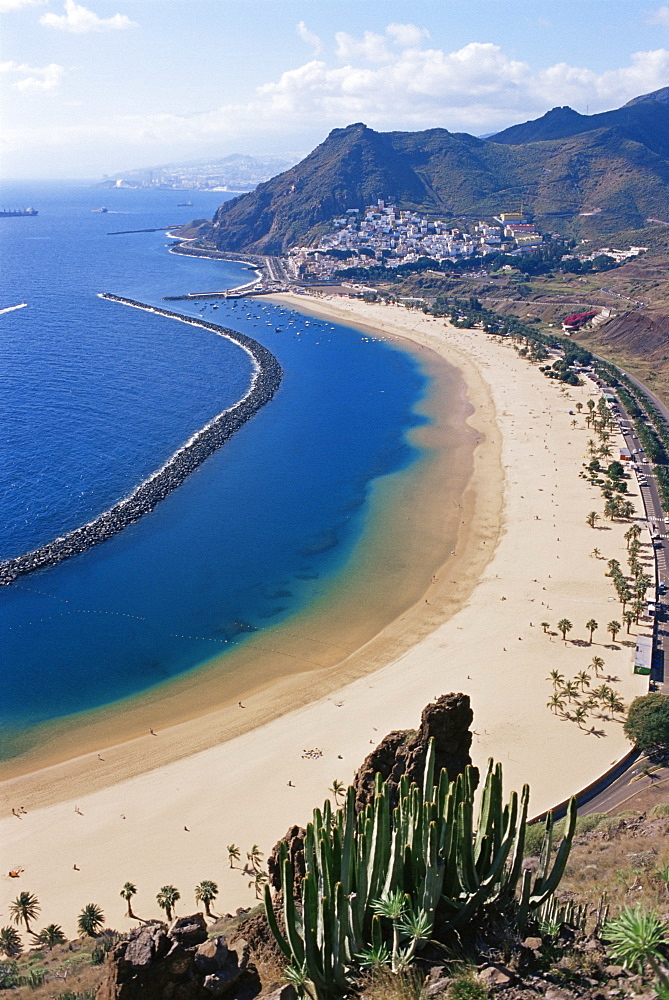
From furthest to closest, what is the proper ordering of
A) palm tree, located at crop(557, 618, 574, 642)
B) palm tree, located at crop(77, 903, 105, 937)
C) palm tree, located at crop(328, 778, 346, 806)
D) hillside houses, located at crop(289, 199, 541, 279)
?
hillside houses, located at crop(289, 199, 541, 279)
palm tree, located at crop(557, 618, 574, 642)
palm tree, located at crop(328, 778, 346, 806)
palm tree, located at crop(77, 903, 105, 937)

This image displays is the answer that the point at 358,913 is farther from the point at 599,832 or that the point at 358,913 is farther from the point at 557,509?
the point at 557,509

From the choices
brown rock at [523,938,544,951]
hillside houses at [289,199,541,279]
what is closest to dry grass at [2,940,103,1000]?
brown rock at [523,938,544,951]

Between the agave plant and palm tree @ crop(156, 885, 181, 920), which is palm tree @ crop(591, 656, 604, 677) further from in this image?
the agave plant

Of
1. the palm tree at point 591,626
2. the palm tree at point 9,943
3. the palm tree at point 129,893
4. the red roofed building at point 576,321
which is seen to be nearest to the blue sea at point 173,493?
the palm tree at point 9,943

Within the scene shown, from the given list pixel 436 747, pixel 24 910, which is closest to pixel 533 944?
pixel 436 747

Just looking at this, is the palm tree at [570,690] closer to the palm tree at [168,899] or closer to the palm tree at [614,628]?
→ the palm tree at [614,628]

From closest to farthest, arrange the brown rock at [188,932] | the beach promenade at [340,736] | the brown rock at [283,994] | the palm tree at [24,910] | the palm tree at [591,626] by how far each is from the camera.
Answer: the brown rock at [283,994], the brown rock at [188,932], the palm tree at [24,910], the beach promenade at [340,736], the palm tree at [591,626]

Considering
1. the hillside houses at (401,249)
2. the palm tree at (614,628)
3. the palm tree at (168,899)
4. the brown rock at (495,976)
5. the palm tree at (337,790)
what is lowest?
the palm tree at (168,899)

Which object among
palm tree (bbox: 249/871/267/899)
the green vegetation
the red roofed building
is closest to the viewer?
palm tree (bbox: 249/871/267/899)
